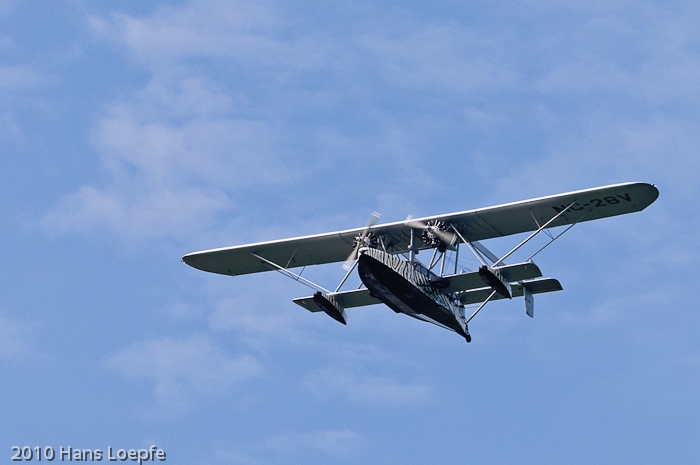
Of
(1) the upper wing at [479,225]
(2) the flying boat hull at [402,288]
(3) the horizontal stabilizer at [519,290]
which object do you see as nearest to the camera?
(2) the flying boat hull at [402,288]

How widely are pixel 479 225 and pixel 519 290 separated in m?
3.50

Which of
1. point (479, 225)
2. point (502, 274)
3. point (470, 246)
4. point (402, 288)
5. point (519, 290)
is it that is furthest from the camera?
point (519, 290)

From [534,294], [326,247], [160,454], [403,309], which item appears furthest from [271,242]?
[160,454]

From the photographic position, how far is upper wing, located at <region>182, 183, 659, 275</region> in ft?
148

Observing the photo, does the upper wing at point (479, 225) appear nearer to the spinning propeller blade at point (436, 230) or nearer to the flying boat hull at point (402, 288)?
the spinning propeller blade at point (436, 230)

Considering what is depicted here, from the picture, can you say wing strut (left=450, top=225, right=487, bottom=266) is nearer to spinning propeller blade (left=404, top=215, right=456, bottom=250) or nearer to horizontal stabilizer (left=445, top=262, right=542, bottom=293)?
spinning propeller blade (left=404, top=215, right=456, bottom=250)

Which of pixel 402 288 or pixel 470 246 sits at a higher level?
pixel 470 246

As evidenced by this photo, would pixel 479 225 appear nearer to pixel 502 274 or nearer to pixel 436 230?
pixel 436 230

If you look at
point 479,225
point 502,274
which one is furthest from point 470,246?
point 502,274

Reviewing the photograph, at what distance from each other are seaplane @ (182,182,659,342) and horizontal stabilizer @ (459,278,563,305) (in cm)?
2

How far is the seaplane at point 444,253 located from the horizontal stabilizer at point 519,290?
2 centimetres

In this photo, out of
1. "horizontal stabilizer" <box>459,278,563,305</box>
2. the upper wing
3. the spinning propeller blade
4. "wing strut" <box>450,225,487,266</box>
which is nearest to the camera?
the upper wing

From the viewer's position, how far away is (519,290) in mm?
48062

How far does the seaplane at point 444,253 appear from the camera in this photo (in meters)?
43.8
